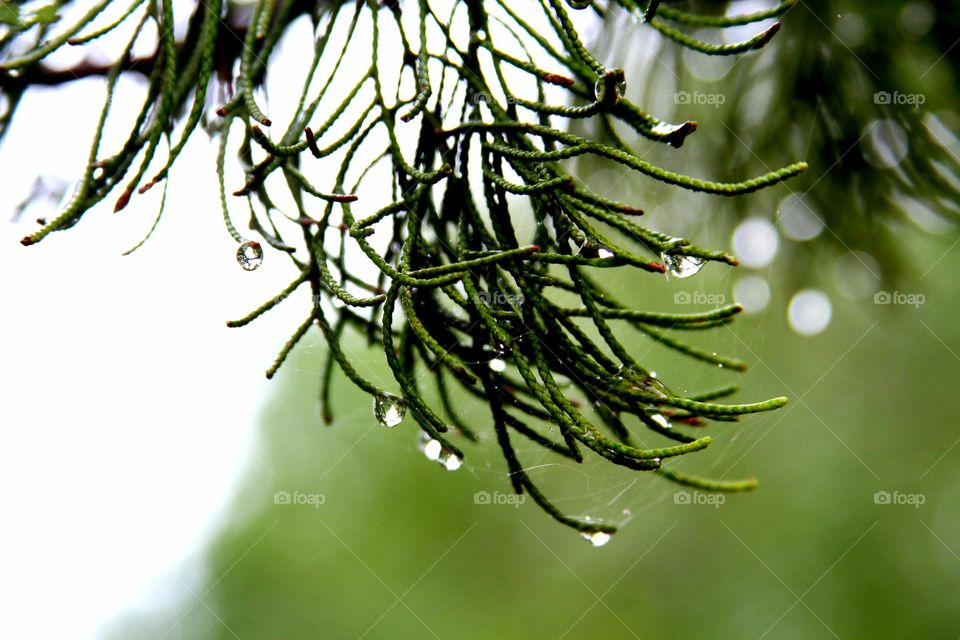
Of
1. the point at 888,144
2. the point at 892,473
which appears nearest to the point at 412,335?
the point at 888,144

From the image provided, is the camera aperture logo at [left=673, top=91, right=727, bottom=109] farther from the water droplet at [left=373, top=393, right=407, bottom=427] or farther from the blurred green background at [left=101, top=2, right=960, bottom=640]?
the water droplet at [left=373, top=393, right=407, bottom=427]

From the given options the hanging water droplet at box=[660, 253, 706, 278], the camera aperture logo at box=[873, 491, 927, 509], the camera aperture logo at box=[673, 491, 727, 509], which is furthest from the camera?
the camera aperture logo at box=[873, 491, 927, 509]

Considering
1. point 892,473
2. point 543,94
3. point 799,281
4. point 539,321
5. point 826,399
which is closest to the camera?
point 539,321

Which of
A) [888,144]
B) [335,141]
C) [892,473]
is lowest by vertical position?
[892,473]

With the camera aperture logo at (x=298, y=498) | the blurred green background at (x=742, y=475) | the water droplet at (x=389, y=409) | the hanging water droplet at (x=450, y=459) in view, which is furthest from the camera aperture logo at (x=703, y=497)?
the water droplet at (x=389, y=409)

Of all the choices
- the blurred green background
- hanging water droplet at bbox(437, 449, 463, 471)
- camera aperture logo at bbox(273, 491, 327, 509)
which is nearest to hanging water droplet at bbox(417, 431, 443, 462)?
hanging water droplet at bbox(437, 449, 463, 471)

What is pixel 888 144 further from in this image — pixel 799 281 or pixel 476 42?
pixel 476 42
